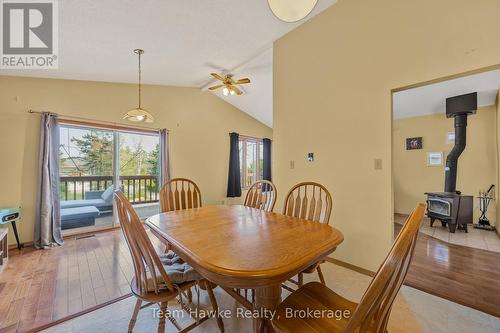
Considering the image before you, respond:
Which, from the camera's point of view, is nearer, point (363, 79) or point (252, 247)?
point (252, 247)

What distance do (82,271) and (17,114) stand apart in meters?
2.50

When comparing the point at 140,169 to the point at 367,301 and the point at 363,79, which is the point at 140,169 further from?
the point at 367,301

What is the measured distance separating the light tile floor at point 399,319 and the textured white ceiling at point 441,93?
324 centimetres

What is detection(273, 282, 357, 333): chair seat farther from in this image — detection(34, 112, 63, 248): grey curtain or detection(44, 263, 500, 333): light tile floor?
detection(34, 112, 63, 248): grey curtain

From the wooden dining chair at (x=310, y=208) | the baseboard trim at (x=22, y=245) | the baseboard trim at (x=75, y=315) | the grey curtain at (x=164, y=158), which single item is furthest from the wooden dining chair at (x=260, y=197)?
the baseboard trim at (x=22, y=245)

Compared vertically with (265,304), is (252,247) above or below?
above

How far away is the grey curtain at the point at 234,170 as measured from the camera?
18.0 ft

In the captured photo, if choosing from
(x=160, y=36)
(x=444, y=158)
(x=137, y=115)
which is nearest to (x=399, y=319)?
(x=137, y=115)

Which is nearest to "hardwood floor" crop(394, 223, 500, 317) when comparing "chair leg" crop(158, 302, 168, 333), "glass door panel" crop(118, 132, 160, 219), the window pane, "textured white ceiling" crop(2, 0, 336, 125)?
"chair leg" crop(158, 302, 168, 333)

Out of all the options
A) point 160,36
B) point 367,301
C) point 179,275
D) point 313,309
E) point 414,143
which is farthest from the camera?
point 414,143

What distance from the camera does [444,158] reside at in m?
4.41

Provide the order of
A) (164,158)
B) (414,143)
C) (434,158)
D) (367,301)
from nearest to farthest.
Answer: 1. (367,301)
2. (164,158)
3. (434,158)
4. (414,143)

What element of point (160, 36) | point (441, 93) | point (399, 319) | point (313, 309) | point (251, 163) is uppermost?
point (160, 36)

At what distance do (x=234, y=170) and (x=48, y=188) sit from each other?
3.58m
